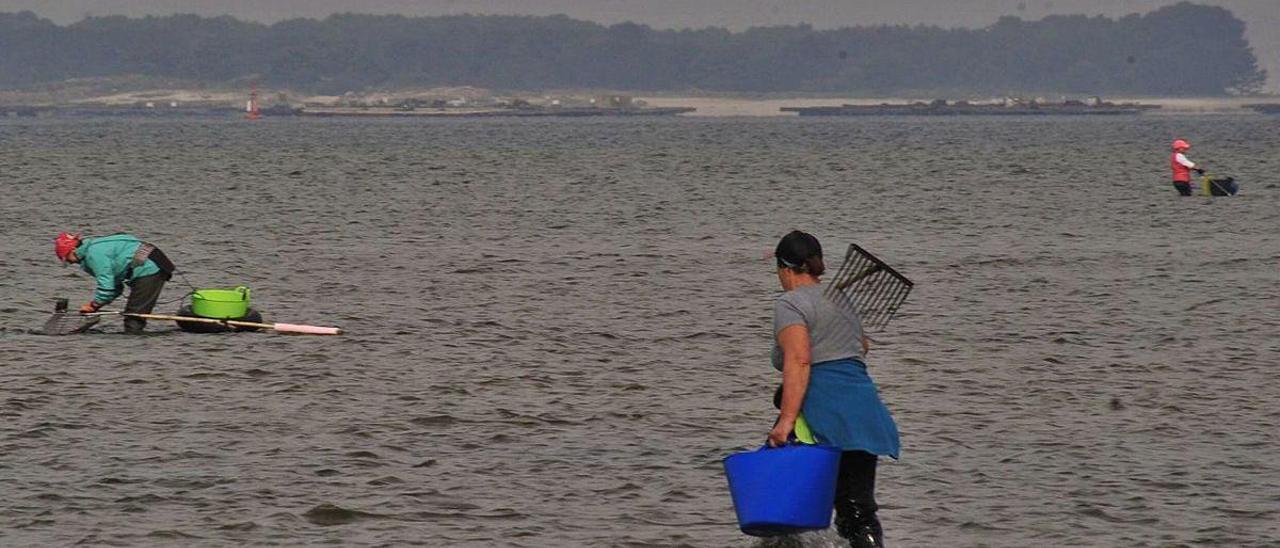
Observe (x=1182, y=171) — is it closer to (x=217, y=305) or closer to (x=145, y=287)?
(x=217, y=305)

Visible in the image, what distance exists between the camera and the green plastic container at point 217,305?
24906 millimetres

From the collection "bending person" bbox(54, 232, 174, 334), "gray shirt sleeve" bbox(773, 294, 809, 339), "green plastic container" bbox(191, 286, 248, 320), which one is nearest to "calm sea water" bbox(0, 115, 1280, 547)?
"green plastic container" bbox(191, 286, 248, 320)

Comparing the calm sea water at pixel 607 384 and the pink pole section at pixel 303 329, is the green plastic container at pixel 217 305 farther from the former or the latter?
the pink pole section at pixel 303 329

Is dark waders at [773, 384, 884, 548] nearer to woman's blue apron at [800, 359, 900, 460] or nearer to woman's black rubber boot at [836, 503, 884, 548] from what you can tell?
woman's black rubber boot at [836, 503, 884, 548]

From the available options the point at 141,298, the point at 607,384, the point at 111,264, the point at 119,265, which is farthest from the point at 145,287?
the point at 607,384

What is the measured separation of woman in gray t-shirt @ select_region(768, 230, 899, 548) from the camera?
453 inches

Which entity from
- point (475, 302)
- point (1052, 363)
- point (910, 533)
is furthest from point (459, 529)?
point (475, 302)

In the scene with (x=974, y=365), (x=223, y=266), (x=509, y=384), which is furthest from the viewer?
(x=223, y=266)

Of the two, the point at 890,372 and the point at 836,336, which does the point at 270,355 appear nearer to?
the point at 890,372

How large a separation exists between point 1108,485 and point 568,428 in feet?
17.1

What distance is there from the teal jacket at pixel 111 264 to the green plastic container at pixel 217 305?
1.01 m

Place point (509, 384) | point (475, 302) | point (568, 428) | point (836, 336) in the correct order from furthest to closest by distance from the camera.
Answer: point (475, 302)
point (509, 384)
point (568, 428)
point (836, 336)

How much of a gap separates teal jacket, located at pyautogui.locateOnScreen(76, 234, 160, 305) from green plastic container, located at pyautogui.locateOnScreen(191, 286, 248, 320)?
1.01 meters

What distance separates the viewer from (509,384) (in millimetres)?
21266
